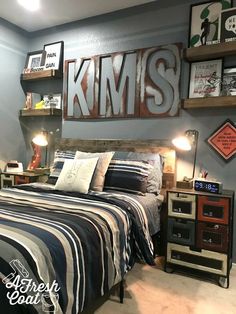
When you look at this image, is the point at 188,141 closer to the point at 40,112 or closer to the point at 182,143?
the point at 182,143

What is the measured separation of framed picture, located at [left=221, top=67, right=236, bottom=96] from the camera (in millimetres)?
2623

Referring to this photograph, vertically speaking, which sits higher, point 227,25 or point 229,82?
point 227,25

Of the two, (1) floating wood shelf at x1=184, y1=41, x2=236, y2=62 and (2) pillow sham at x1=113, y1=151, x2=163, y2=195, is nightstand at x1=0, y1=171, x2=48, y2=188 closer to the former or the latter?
(2) pillow sham at x1=113, y1=151, x2=163, y2=195

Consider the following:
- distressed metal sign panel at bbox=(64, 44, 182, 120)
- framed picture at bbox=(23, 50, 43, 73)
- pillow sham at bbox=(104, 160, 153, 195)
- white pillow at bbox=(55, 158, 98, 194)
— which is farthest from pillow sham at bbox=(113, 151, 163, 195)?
framed picture at bbox=(23, 50, 43, 73)

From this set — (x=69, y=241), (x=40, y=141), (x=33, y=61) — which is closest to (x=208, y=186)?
(x=69, y=241)

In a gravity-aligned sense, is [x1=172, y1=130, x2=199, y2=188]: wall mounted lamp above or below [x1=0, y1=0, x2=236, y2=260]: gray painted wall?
below

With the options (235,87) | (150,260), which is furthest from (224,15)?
(150,260)

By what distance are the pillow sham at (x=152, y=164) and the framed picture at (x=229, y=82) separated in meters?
0.91

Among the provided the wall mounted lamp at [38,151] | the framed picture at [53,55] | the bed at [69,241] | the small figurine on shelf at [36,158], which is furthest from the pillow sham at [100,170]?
the framed picture at [53,55]

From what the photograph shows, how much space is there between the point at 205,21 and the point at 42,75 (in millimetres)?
2123

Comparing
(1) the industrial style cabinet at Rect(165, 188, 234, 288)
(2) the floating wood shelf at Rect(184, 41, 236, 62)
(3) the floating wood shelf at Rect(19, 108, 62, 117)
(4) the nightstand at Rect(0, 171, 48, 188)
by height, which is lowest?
(1) the industrial style cabinet at Rect(165, 188, 234, 288)

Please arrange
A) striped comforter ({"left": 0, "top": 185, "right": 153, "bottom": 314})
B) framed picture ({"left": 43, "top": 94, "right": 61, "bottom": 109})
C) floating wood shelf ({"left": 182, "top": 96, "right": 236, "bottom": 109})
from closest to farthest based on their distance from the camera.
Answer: striped comforter ({"left": 0, "top": 185, "right": 153, "bottom": 314})
floating wood shelf ({"left": 182, "top": 96, "right": 236, "bottom": 109})
framed picture ({"left": 43, "top": 94, "right": 61, "bottom": 109})

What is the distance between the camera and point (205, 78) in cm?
277

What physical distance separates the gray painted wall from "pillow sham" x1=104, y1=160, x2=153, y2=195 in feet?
1.63
